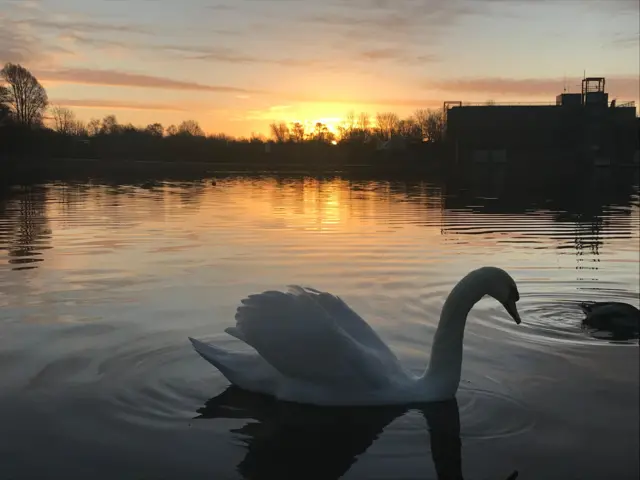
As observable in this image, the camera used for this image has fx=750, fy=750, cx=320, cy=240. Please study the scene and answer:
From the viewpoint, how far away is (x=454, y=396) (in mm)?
5949

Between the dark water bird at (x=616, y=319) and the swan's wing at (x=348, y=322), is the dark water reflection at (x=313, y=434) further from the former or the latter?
the dark water bird at (x=616, y=319)

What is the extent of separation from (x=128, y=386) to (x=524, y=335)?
411 centimetres

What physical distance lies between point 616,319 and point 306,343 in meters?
4.10

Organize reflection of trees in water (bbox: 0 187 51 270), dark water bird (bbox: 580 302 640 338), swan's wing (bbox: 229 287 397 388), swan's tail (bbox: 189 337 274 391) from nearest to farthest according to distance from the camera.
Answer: swan's wing (bbox: 229 287 397 388) < swan's tail (bbox: 189 337 274 391) < dark water bird (bbox: 580 302 640 338) < reflection of trees in water (bbox: 0 187 51 270)

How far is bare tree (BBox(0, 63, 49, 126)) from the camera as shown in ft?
232

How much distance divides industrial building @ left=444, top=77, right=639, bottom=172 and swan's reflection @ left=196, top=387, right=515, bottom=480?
67387mm

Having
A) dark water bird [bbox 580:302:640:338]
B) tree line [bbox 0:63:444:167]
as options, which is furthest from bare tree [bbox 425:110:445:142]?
dark water bird [bbox 580:302:640:338]

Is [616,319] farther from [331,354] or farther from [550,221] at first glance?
[550,221]

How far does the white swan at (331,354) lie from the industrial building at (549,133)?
2641 inches

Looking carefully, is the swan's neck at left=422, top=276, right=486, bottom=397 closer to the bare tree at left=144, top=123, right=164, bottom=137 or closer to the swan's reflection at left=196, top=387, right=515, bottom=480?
the swan's reflection at left=196, top=387, right=515, bottom=480

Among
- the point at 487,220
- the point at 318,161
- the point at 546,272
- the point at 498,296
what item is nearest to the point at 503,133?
the point at 318,161

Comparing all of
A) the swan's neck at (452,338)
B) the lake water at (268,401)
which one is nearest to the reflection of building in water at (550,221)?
the lake water at (268,401)

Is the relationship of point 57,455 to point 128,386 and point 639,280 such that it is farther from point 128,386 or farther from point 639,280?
point 639,280

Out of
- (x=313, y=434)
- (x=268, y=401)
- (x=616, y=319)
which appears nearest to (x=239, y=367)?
(x=268, y=401)
